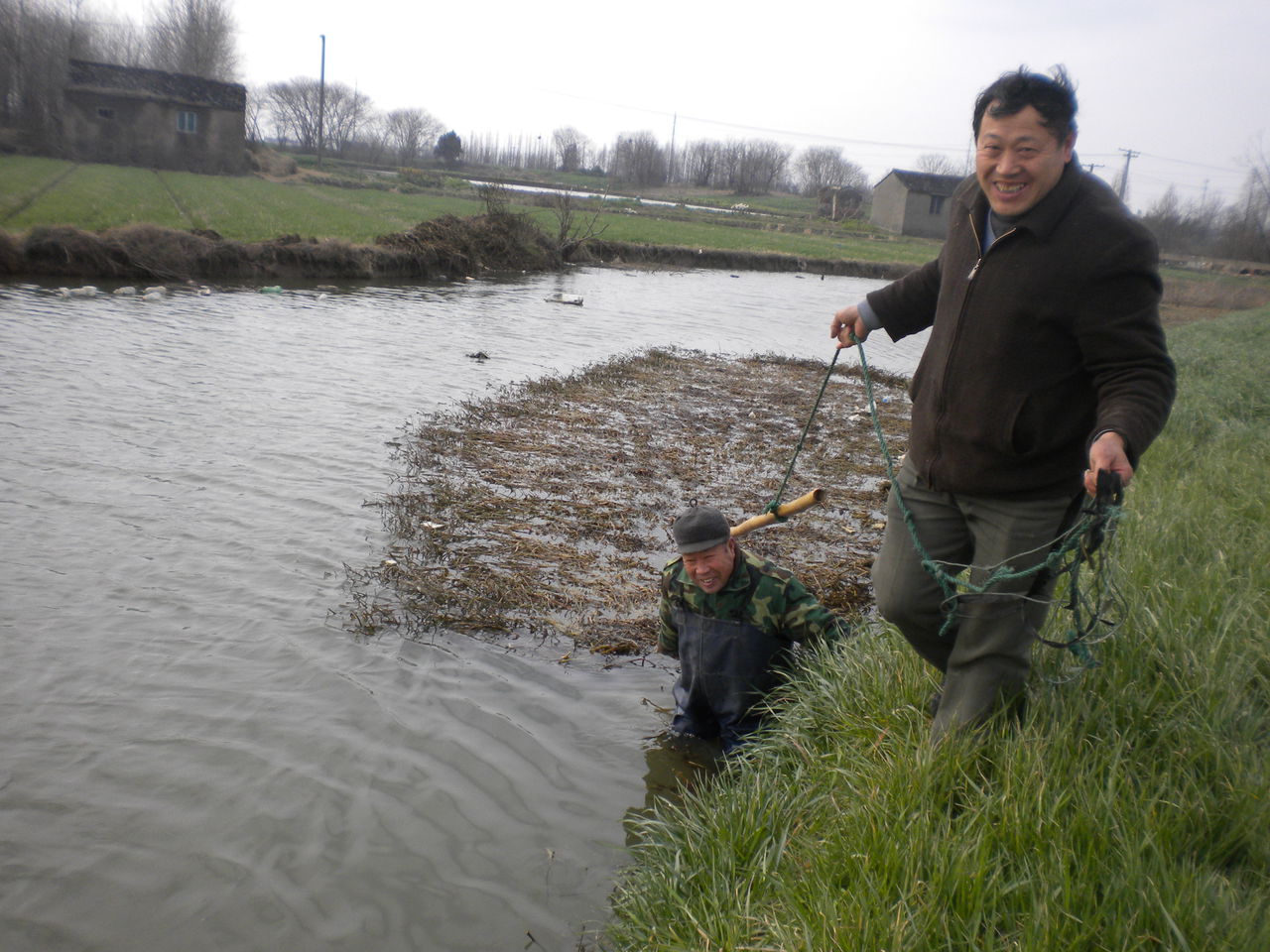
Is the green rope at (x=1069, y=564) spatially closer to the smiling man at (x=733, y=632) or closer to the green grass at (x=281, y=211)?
the smiling man at (x=733, y=632)

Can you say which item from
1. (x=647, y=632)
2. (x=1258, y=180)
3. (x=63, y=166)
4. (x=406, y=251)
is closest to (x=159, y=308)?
(x=406, y=251)

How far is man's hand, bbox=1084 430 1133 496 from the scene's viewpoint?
2629 millimetres

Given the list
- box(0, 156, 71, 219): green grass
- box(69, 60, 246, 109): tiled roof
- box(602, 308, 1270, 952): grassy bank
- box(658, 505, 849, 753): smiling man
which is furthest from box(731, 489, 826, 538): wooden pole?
box(69, 60, 246, 109): tiled roof

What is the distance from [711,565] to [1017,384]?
1.90 meters

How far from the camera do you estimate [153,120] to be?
163 ft

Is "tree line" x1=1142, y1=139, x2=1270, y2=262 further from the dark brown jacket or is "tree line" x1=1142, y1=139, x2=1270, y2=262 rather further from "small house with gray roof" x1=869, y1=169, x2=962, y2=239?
the dark brown jacket

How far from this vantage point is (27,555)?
247 inches

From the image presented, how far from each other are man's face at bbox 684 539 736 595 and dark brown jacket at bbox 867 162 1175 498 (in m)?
1.40

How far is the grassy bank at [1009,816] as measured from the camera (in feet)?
7.95

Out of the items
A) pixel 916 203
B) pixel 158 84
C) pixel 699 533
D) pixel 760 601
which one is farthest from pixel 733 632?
pixel 916 203

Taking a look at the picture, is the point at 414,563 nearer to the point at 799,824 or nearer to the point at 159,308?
the point at 799,824

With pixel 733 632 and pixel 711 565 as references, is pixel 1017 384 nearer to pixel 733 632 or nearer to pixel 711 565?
pixel 711 565

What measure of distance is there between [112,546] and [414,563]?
2.07 meters

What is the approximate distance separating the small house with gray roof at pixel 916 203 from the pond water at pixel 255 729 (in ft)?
232
